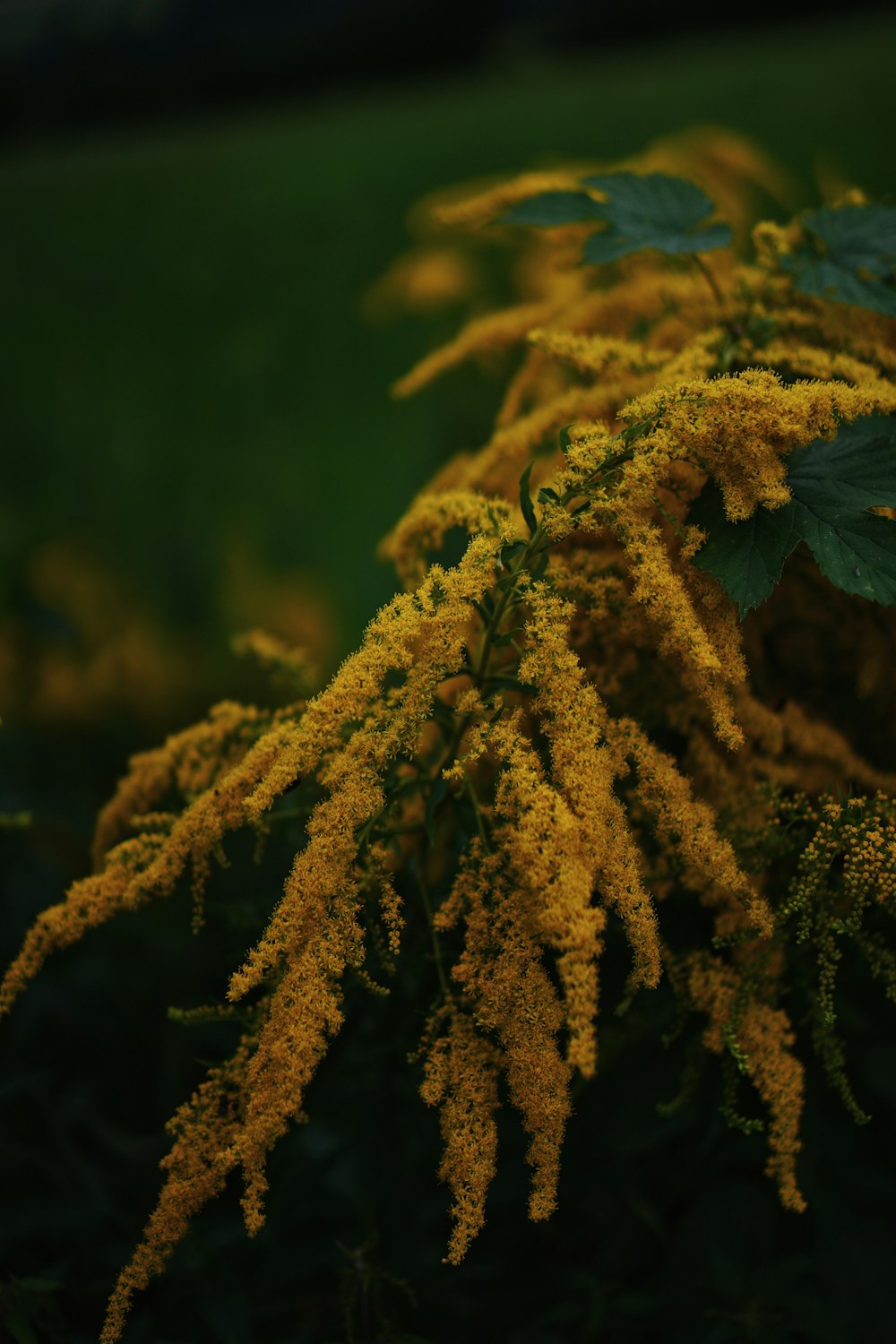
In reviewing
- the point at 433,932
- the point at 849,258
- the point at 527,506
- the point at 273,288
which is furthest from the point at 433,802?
the point at 273,288

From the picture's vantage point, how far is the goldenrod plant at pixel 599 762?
4.37 feet

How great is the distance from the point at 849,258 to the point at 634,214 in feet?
1.13

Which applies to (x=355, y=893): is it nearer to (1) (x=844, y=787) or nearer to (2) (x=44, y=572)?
(1) (x=844, y=787)

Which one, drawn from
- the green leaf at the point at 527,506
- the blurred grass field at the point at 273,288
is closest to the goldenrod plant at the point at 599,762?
the green leaf at the point at 527,506

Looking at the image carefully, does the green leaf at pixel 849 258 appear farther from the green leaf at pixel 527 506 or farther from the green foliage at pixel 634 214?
the green leaf at pixel 527 506

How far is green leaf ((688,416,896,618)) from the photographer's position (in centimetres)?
135

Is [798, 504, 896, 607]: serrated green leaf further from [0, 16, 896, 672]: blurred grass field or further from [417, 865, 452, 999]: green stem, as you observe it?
[0, 16, 896, 672]: blurred grass field

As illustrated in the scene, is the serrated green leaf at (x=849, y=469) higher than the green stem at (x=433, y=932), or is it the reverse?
the serrated green leaf at (x=849, y=469)


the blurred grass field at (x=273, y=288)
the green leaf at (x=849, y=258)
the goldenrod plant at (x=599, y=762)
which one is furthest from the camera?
the blurred grass field at (x=273, y=288)

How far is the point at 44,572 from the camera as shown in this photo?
3.12 metres

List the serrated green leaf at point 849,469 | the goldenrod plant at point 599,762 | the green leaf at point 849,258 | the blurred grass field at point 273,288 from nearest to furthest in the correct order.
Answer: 1. the goldenrod plant at point 599,762
2. the serrated green leaf at point 849,469
3. the green leaf at point 849,258
4. the blurred grass field at point 273,288

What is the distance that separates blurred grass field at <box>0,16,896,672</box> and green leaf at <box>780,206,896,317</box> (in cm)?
125

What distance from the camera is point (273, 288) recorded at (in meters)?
6.41

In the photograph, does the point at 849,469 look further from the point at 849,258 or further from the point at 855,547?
the point at 849,258
